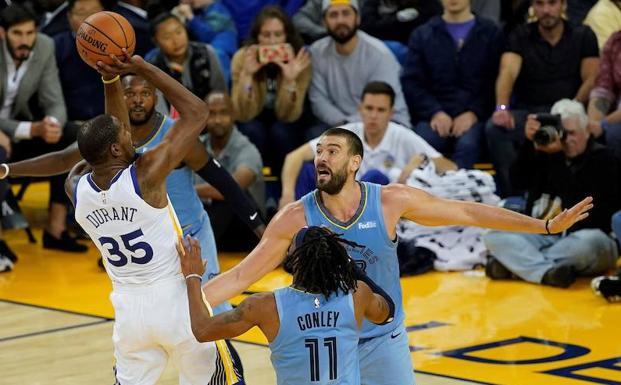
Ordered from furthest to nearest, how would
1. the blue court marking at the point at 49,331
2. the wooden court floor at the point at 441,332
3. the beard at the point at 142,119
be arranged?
the blue court marking at the point at 49,331, the wooden court floor at the point at 441,332, the beard at the point at 142,119

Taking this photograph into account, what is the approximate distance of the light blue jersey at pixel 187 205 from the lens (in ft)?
22.2

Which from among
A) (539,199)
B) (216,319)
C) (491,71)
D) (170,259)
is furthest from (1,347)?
(491,71)

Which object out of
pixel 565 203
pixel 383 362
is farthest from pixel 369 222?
pixel 565 203

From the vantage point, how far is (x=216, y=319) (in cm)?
485

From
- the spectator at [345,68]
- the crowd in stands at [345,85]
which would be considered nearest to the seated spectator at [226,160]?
the crowd in stands at [345,85]

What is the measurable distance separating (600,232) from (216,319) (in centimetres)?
523

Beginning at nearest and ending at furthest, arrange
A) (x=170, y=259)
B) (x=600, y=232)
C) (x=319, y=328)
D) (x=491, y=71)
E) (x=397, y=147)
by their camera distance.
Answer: (x=319, y=328) < (x=170, y=259) < (x=600, y=232) < (x=397, y=147) < (x=491, y=71)

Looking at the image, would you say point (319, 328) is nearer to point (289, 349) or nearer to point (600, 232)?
point (289, 349)

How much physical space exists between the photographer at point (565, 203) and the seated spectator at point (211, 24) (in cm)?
372

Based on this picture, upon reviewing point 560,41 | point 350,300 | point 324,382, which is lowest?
point 324,382

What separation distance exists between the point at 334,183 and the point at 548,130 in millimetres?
4166

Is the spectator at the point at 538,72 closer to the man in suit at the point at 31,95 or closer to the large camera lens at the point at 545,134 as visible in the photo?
the large camera lens at the point at 545,134

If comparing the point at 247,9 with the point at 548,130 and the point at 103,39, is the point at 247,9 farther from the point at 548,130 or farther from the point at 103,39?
the point at 103,39

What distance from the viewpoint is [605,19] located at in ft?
37.7
